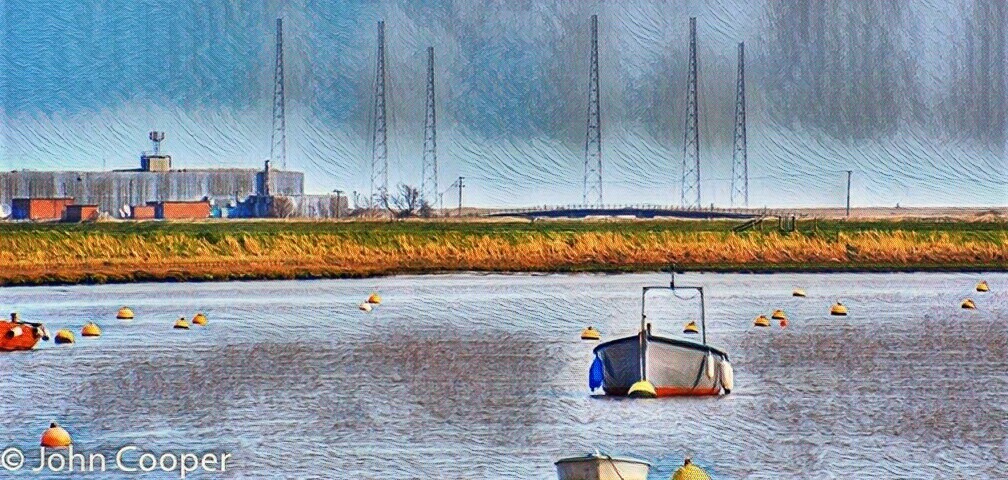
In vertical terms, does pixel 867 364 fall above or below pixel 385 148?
below

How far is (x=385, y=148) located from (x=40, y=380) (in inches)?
4208

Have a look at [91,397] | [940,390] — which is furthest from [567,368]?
[91,397]

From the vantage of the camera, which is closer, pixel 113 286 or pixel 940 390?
pixel 940 390

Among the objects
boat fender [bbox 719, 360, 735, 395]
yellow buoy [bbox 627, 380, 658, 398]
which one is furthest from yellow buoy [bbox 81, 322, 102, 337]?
boat fender [bbox 719, 360, 735, 395]

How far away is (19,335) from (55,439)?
22.1 metres

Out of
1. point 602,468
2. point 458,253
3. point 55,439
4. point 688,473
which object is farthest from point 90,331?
point 458,253

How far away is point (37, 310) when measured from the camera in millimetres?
79938

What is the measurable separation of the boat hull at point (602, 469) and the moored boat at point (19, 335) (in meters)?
32.3

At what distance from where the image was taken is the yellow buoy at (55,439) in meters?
Answer: 38.2

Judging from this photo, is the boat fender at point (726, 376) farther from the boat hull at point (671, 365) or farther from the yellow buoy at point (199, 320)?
the yellow buoy at point (199, 320)

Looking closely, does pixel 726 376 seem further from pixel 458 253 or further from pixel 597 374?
pixel 458 253

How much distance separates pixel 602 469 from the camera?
30516 millimetres

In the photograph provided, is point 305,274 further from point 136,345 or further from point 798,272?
point 136,345

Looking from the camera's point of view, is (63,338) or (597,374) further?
(63,338)
